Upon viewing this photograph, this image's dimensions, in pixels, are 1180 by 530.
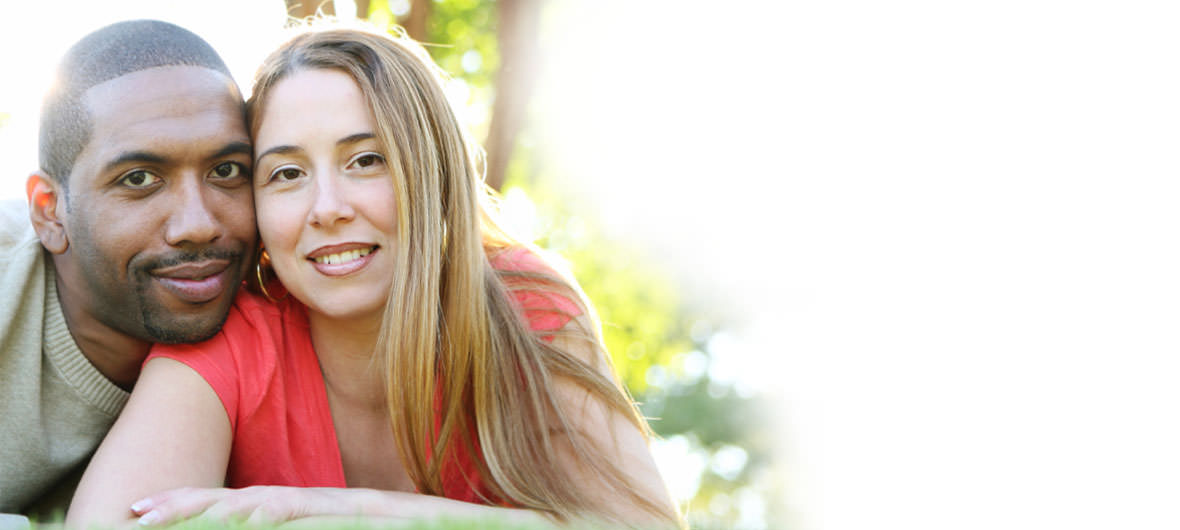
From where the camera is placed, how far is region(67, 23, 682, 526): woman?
364cm

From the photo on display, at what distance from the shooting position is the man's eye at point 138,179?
366 cm

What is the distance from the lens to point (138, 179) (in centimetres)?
368

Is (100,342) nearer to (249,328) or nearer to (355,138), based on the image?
(249,328)

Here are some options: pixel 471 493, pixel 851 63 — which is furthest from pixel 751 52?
pixel 471 493

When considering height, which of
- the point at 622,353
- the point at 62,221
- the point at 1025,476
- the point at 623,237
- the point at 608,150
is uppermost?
the point at 62,221

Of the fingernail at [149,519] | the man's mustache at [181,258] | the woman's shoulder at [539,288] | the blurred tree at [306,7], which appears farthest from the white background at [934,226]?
the fingernail at [149,519]

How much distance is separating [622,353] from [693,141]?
2.71 m

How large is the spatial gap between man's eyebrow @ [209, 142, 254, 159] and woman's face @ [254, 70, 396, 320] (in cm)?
4

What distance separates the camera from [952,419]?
1772cm

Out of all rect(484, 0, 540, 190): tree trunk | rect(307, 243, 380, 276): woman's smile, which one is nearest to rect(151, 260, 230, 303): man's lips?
rect(307, 243, 380, 276): woman's smile

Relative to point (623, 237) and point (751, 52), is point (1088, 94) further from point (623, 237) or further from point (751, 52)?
point (623, 237)

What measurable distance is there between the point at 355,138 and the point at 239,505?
1139 millimetres

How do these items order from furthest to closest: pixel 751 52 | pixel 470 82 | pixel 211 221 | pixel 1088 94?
pixel 1088 94 < pixel 751 52 < pixel 470 82 < pixel 211 221

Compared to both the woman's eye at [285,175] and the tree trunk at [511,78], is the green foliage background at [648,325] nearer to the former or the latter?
the tree trunk at [511,78]
